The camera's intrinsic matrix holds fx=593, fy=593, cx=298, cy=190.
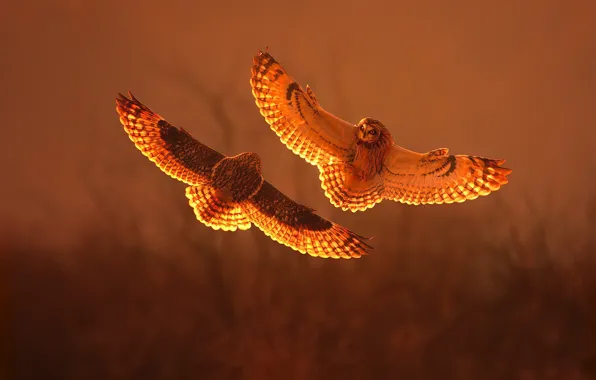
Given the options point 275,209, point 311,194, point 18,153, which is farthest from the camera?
point 311,194

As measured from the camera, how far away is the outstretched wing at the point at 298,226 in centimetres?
200

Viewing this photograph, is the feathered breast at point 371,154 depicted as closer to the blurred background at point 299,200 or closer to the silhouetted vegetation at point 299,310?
the blurred background at point 299,200

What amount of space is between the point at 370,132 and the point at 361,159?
98mm

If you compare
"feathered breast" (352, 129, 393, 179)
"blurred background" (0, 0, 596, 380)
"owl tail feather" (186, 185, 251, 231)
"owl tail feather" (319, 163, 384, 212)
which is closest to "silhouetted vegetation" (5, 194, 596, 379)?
"blurred background" (0, 0, 596, 380)

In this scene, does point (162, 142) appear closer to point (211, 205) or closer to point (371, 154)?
point (211, 205)

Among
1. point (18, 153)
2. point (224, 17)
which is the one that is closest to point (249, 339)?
point (18, 153)

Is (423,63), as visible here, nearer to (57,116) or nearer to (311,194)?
(311,194)

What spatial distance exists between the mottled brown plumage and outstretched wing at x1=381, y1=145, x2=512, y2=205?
0.24 metres

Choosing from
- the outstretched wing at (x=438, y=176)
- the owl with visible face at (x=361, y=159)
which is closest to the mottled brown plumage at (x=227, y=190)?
the owl with visible face at (x=361, y=159)

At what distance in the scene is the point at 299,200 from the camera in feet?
7.46

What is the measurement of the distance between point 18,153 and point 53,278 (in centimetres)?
47

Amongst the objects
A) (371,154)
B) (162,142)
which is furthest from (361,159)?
(162,142)

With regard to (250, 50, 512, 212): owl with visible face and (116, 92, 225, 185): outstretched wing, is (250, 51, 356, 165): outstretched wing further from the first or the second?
(116, 92, 225, 185): outstretched wing

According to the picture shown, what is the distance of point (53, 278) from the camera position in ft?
6.98
